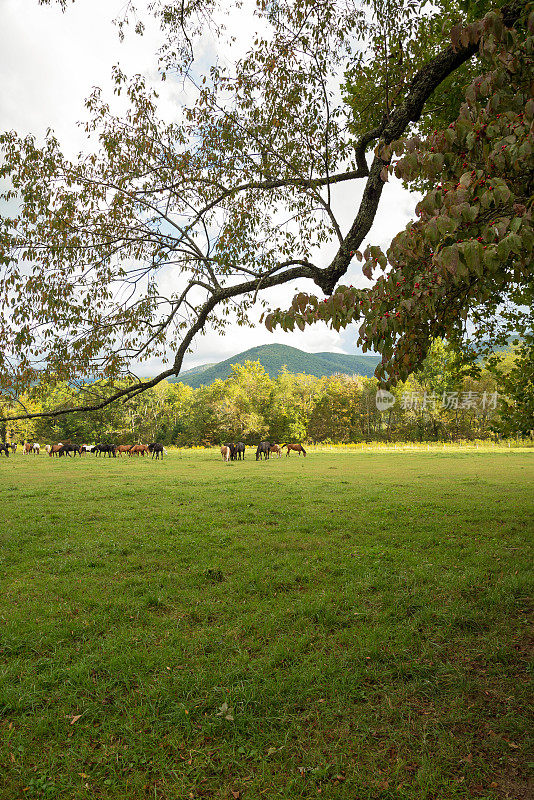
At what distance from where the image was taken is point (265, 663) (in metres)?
4.82

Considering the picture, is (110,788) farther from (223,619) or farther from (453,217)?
(453,217)

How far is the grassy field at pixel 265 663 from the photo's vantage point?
352 cm

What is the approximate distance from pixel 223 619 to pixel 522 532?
310 inches

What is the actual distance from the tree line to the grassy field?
41144 mm

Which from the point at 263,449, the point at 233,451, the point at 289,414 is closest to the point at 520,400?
the point at 263,449

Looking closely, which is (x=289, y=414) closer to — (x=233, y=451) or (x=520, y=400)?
(x=233, y=451)

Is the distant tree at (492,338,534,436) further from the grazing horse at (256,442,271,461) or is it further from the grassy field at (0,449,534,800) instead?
the grazing horse at (256,442,271,461)

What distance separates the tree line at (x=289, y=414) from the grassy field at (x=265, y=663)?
1620 inches

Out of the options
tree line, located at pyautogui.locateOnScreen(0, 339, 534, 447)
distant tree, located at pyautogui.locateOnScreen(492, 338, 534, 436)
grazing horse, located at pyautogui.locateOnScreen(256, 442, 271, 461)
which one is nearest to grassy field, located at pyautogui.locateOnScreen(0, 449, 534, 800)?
distant tree, located at pyautogui.locateOnScreen(492, 338, 534, 436)

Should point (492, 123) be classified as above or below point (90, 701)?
above

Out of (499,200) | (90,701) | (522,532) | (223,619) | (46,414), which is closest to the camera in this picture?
A: (499,200)

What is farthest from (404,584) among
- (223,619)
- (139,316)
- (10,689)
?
(139,316)

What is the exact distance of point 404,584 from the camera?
6805 millimetres

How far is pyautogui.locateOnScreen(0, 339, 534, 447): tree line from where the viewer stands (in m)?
56.2
